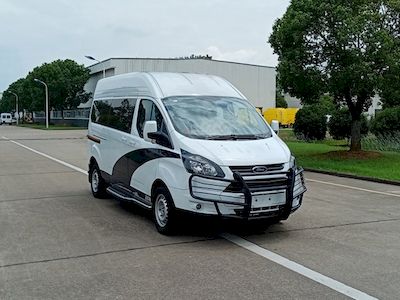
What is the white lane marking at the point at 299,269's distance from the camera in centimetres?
475

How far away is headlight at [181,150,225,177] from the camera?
20.6 feet

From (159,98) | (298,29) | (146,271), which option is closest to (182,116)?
(159,98)

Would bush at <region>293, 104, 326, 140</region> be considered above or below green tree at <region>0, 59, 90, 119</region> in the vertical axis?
below

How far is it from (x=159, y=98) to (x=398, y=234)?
4.13 metres

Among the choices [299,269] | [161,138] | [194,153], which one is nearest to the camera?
[299,269]

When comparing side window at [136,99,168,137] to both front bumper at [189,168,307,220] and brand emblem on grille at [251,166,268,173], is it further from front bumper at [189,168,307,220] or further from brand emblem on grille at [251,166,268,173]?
brand emblem on grille at [251,166,268,173]

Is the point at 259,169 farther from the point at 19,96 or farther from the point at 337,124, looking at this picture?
the point at 19,96

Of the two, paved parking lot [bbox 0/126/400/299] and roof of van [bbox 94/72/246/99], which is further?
roof of van [bbox 94/72/246/99]

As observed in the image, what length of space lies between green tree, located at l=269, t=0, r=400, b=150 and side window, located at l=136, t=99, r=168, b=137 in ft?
31.1

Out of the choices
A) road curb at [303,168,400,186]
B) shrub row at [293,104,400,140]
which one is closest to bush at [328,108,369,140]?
shrub row at [293,104,400,140]

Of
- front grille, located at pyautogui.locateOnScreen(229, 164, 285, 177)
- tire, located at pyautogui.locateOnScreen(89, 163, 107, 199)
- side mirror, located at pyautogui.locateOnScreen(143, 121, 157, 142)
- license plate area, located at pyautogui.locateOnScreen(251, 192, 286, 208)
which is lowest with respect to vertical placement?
tire, located at pyautogui.locateOnScreen(89, 163, 107, 199)

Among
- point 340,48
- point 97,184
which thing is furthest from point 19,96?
point 97,184

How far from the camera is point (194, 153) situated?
6.44 metres

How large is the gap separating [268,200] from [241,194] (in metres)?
0.42
